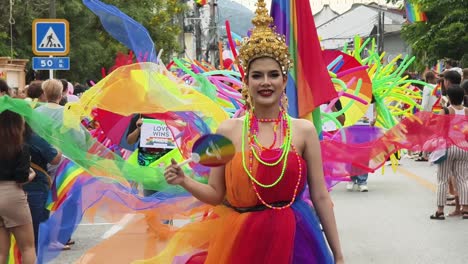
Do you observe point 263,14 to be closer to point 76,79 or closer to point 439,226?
point 439,226

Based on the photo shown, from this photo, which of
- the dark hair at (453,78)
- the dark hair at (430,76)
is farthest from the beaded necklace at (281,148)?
the dark hair at (430,76)

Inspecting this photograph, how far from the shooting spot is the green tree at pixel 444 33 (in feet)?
121

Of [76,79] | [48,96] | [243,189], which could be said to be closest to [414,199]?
[48,96]

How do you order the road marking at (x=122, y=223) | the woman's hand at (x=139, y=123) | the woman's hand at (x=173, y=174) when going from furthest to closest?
1. the woman's hand at (x=139, y=123)
2. the road marking at (x=122, y=223)
3. the woman's hand at (x=173, y=174)

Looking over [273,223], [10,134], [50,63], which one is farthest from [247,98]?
[50,63]

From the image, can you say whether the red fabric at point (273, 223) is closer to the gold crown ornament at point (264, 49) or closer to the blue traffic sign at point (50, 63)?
the gold crown ornament at point (264, 49)

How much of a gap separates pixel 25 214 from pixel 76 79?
35.9 metres

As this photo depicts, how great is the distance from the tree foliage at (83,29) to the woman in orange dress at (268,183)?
3185 centimetres

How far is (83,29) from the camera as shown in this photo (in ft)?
135

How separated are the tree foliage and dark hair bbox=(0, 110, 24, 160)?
29326mm

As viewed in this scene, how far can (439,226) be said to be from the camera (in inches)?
467

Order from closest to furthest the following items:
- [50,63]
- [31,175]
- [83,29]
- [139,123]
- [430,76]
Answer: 1. [31,175]
2. [139,123]
3. [50,63]
4. [430,76]
5. [83,29]

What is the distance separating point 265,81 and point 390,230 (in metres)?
6.94

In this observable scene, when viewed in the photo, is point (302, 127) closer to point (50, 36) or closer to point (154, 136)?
point (154, 136)
